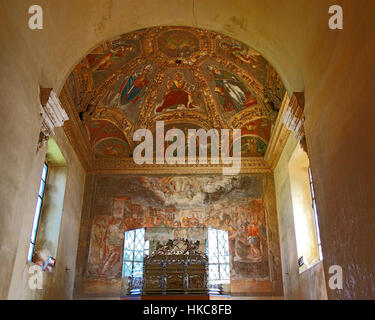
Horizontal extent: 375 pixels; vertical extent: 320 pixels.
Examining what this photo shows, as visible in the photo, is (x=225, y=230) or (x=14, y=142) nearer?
(x=14, y=142)

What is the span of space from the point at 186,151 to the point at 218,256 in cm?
440

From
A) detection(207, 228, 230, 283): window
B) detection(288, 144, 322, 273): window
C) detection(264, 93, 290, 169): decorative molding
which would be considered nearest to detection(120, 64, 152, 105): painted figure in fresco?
detection(264, 93, 290, 169): decorative molding

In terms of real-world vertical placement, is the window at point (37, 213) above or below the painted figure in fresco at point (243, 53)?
below

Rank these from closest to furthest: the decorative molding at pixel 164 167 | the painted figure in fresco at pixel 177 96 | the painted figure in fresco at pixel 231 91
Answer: the painted figure in fresco at pixel 231 91 < the painted figure in fresco at pixel 177 96 < the decorative molding at pixel 164 167

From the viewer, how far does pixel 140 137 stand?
612 inches

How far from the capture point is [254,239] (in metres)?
14.3

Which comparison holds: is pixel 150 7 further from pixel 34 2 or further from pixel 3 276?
pixel 3 276

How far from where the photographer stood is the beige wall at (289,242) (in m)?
10.6

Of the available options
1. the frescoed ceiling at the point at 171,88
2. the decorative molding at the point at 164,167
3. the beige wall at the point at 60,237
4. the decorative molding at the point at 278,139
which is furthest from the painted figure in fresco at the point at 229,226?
the beige wall at the point at 60,237

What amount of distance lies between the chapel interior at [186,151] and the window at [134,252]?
0.05 meters

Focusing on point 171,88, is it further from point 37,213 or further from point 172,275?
point 172,275

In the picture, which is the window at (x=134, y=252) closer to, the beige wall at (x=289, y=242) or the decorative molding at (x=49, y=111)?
the beige wall at (x=289, y=242)
